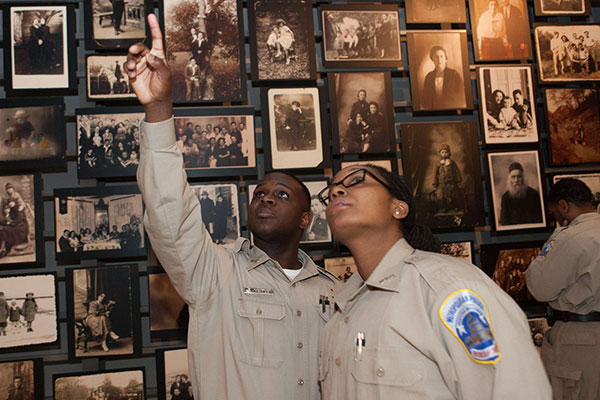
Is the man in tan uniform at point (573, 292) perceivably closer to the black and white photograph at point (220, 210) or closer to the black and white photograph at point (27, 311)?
the black and white photograph at point (220, 210)

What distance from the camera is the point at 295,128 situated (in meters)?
3.74

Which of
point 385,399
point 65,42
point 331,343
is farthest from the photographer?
point 65,42

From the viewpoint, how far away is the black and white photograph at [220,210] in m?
3.56

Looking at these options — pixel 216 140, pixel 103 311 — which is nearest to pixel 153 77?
pixel 216 140

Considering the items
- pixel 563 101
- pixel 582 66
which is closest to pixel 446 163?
pixel 563 101

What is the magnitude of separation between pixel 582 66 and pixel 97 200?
150 inches

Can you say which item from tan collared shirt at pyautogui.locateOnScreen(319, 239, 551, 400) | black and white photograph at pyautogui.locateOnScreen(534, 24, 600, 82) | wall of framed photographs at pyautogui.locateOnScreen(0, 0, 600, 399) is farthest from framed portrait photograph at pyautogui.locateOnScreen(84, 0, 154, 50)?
black and white photograph at pyautogui.locateOnScreen(534, 24, 600, 82)

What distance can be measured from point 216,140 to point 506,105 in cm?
223

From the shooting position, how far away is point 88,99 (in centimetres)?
359

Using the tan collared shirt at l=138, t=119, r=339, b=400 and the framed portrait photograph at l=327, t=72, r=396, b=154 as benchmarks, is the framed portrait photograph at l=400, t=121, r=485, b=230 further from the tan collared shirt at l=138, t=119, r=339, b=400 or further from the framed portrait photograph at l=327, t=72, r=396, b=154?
the tan collared shirt at l=138, t=119, r=339, b=400

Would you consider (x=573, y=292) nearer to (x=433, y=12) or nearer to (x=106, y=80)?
(x=433, y=12)

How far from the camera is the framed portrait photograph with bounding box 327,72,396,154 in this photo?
3777 millimetres

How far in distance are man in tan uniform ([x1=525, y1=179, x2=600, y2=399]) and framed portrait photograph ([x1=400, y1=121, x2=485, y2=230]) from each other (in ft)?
1.87

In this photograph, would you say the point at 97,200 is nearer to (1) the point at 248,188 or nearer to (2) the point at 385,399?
(1) the point at 248,188
